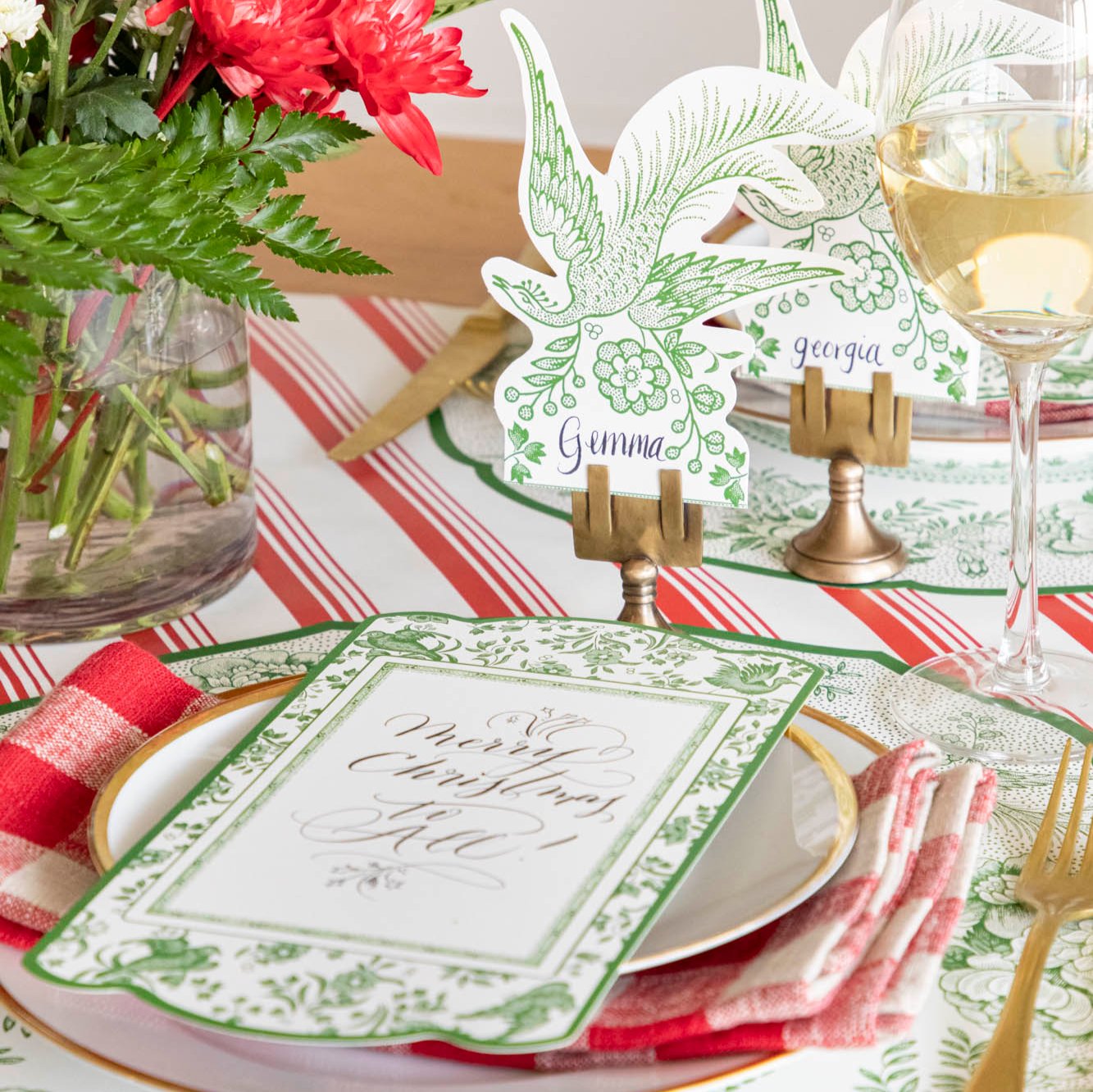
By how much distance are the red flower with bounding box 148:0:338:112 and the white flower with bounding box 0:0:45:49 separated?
6cm

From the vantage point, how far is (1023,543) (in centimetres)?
72

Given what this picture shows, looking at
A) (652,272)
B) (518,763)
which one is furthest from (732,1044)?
(652,272)

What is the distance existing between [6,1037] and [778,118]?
50 centimetres

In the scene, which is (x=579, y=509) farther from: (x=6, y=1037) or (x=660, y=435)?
(x=6, y=1037)

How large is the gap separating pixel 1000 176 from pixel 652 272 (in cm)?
16

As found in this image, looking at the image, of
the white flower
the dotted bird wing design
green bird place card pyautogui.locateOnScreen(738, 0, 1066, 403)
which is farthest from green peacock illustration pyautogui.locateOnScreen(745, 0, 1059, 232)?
the white flower

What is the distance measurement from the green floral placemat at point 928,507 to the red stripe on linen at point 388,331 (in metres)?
0.17

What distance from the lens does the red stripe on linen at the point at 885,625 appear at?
79cm

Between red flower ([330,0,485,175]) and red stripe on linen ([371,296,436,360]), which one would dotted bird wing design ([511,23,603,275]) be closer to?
red flower ([330,0,485,175])

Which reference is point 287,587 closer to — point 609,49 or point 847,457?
point 847,457

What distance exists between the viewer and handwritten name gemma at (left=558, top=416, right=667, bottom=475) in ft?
2.39

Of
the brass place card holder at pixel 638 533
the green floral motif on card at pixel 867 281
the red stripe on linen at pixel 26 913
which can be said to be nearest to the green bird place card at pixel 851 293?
the green floral motif on card at pixel 867 281

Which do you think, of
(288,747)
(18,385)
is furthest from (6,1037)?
(18,385)

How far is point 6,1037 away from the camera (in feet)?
1.63
